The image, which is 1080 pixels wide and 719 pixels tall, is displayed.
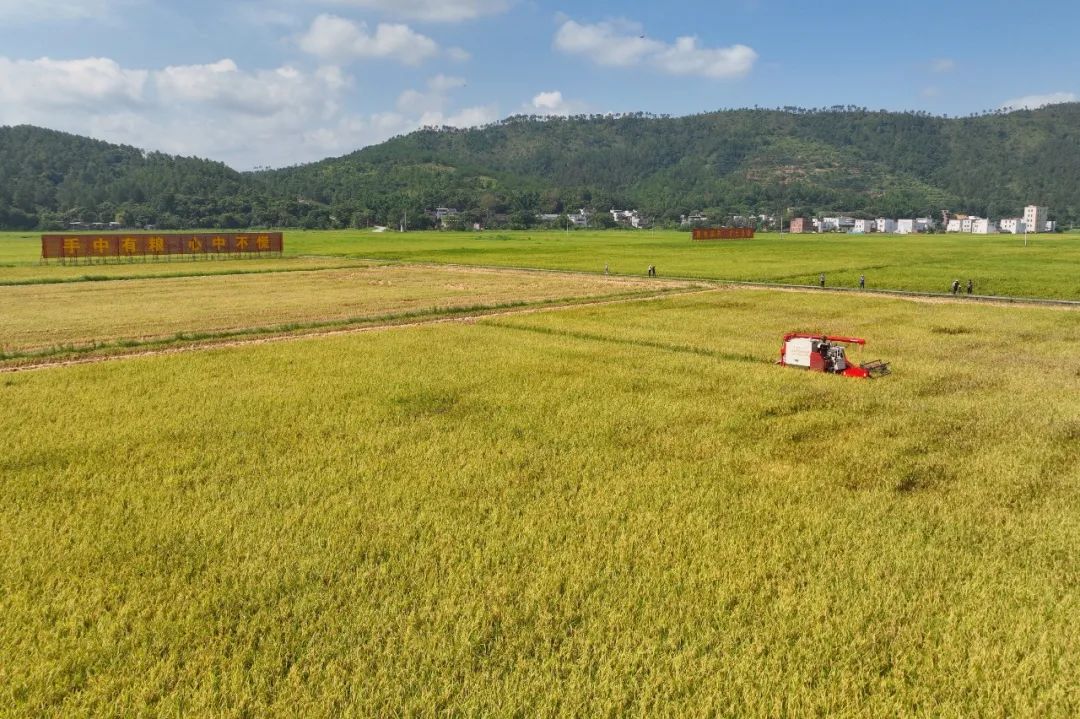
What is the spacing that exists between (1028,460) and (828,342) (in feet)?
30.5

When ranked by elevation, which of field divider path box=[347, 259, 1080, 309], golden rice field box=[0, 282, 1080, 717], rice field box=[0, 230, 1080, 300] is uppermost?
rice field box=[0, 230, 1080, 300]

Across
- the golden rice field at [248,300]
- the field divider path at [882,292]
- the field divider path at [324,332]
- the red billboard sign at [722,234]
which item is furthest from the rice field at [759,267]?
the red billboard sign at [722,234]

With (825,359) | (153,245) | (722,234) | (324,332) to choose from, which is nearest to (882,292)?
(825,359)

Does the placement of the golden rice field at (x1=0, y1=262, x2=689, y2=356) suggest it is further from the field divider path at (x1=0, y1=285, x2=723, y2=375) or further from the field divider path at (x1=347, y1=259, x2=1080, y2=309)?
the field divider path at (x1=347, y1=259, x2=1080, y2=309)

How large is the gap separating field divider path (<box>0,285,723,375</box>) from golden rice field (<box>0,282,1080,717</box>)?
484 cm

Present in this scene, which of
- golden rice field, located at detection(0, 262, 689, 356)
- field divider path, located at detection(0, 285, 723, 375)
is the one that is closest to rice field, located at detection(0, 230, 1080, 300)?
golden rice field, located at detection(0, 262, 689, 356)

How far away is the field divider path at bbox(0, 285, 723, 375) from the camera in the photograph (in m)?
24.6

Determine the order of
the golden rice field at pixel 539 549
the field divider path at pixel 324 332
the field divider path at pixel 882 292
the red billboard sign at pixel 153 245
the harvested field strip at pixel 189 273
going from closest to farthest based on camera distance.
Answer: the golden rice field at pixel 539 549 < the field divider path at pixel 324 332 < the field divider path at pixel 882 292 < the harvested field strip at pixel 189 273 < the red billboard sign at pixel 153 245

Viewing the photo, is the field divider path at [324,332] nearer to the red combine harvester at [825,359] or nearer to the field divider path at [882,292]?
the field divider path at [882,292]

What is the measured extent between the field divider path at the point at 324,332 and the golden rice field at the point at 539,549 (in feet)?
15.9

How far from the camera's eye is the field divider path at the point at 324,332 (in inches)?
969

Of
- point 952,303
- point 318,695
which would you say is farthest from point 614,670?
point 952,303

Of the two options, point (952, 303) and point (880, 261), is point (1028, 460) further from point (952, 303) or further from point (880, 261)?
point (880, 261)

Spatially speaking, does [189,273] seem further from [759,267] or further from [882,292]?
[882,292]
